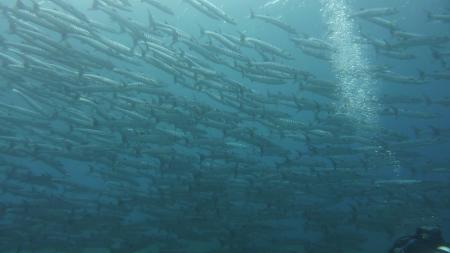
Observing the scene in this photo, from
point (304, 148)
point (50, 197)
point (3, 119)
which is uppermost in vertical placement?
point (304, 148)

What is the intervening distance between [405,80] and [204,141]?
22.2ft

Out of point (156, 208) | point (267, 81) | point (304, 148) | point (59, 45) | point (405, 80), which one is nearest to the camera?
point (59, 45)

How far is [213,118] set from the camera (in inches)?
559

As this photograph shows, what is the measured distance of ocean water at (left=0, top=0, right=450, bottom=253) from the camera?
12.5 m

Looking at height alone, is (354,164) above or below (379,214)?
above

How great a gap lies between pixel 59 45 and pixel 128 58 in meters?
1.94

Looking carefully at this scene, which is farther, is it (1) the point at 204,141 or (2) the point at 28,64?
(1) the point at 204,141

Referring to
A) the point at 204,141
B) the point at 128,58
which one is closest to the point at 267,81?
the point at 204,141

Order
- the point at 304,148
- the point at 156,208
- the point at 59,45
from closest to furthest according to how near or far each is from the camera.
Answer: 1. the point at 59,45
2. the point at 156,208
3. the point at 304,148

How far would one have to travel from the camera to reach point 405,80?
1465 centimetres

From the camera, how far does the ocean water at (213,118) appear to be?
12523 millimetres

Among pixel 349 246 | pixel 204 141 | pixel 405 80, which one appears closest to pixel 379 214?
pixel 349 246

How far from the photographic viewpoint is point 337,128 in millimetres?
16266

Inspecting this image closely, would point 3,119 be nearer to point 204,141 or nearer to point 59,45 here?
point 59,45
